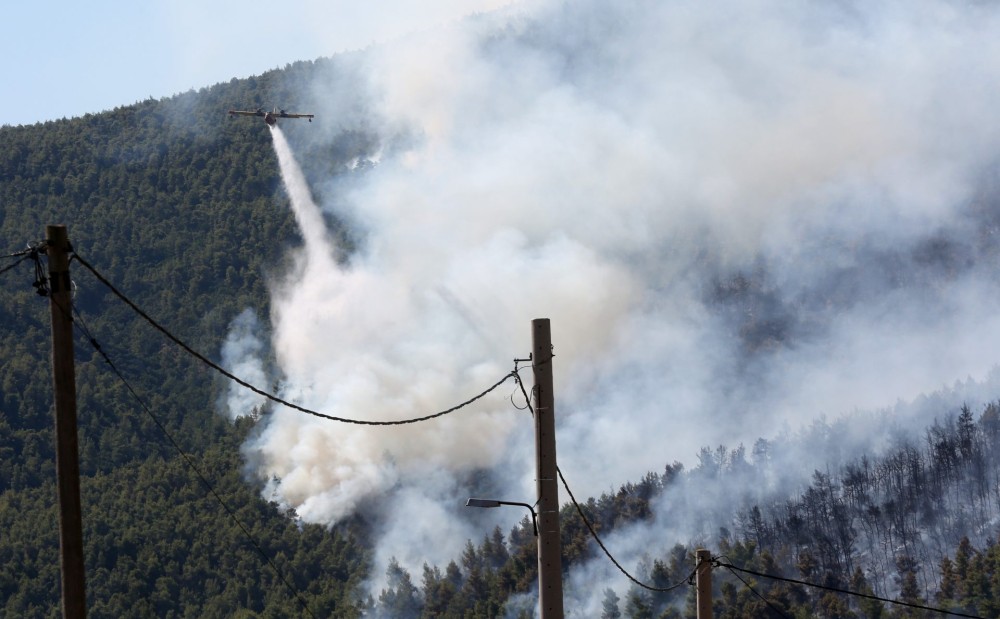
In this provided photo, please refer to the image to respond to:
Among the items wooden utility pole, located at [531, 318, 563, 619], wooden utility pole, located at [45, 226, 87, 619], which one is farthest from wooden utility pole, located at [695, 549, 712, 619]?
wooden utility pole, located at [45, 226, 87, 619]

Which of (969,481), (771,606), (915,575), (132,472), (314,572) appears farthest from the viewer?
(132,472)

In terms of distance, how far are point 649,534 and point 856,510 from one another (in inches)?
773

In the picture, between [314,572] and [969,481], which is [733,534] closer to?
[969,481]

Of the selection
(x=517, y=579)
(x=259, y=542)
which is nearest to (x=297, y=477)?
(x=259, y=542)

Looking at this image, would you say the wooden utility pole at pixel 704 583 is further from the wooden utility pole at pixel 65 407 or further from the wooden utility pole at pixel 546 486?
the wooden utility pole at pixel 65 407

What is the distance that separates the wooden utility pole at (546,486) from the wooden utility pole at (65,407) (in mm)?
10936

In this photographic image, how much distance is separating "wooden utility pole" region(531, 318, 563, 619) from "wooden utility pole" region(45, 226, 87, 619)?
35.9ft

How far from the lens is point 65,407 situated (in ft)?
81.2

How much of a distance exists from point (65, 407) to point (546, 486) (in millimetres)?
11683

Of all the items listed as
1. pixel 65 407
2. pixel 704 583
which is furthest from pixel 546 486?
pixel 704 583

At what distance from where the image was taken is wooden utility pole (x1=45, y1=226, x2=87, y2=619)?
78.8 feet

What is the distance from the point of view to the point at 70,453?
24547 mm

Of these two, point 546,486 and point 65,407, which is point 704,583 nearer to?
point 546,486

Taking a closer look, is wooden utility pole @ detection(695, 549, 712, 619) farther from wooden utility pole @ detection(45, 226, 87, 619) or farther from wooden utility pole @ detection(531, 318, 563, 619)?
wooden utility pole @ detection(45, 226, 87, 619)
